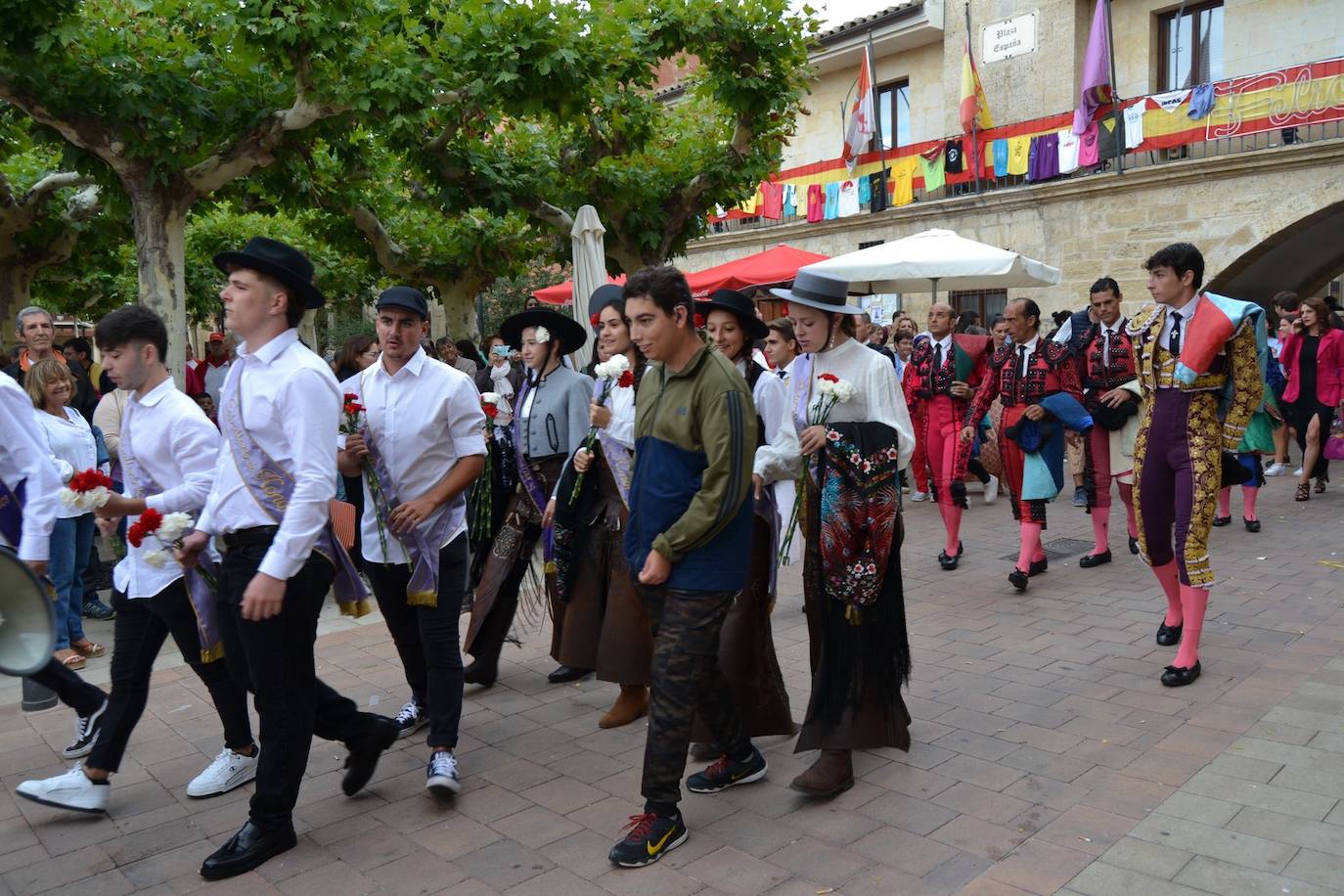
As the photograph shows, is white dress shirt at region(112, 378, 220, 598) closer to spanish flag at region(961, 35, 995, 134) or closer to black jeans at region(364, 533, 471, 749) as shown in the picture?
black jeans at region(364, 533, 471, 749)

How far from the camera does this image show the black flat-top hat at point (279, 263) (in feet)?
11.7

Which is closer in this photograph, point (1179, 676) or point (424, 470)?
point (424, 470)

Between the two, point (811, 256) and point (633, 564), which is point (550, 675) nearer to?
point (633, 564)

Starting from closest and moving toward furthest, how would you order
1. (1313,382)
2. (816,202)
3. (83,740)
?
(83,740)
(1313,382)
(816,202)

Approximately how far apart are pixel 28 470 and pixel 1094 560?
684 centimetres

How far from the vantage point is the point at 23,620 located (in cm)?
313

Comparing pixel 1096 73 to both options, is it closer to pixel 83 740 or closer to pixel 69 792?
pixel 83 740

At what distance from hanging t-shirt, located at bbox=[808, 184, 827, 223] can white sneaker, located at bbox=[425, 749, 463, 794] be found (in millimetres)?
18976

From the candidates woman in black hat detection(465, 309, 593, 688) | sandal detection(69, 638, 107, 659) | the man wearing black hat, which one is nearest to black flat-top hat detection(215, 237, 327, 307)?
the man wearing black hat

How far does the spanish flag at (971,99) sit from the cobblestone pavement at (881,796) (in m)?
14.2

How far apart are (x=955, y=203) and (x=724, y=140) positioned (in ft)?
21.9

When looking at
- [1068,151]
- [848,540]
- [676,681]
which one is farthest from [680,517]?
[1068,151]

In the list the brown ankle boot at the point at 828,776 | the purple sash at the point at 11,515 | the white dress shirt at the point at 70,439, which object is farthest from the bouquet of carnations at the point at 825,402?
the white dress shirt at the point at 70,439

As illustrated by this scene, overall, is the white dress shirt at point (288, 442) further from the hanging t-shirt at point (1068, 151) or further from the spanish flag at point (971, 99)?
the spanish flag at point (971, 99)
